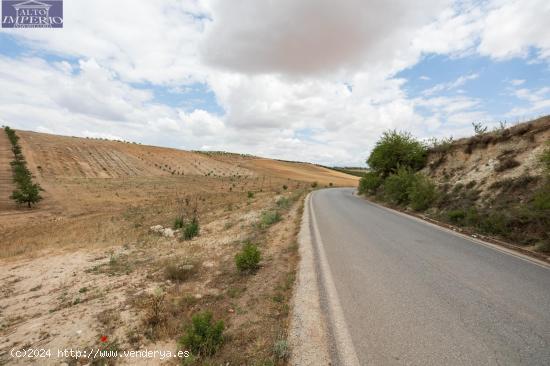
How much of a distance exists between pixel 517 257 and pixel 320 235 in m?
5.22

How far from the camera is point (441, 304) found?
173 inches

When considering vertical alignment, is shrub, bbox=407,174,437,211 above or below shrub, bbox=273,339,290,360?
above

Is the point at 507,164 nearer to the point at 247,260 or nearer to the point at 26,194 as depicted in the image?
the point at 247,260

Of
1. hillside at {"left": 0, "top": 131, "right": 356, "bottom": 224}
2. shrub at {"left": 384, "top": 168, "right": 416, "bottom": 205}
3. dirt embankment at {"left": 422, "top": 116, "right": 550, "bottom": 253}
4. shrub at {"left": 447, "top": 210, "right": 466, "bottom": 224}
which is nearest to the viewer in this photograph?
dirt embankment at {"left": 422, "top": 116, "right": 550, "bottom": 253}

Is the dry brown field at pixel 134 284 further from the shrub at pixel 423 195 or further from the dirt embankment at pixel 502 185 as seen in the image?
the shrub at pixel 423 195

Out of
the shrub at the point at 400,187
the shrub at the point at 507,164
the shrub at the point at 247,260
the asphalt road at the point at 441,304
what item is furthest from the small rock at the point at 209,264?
the shrub at the point at 400,187

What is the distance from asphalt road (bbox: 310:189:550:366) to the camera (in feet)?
10.6

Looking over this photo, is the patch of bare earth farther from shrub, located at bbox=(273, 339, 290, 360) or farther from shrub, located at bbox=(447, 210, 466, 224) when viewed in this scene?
shrub, located at bbox=(447, 210, 466, 224)

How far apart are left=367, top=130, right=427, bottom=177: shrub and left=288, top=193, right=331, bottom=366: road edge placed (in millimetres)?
22356

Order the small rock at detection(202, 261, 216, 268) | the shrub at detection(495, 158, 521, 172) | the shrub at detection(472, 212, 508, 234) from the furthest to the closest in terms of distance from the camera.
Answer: the shrub at detection(495, 158, 521, 172) → the shrub at detection(472, 212, 508, 234) → the small rock at detection(202, 261, 216, 268)

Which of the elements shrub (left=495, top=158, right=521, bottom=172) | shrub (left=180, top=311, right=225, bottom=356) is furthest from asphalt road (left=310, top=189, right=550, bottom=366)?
shrub (left=495, top=158, right=521, bottom=172)

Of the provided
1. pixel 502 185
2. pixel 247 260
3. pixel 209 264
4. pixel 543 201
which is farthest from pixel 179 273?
pixel 502 185

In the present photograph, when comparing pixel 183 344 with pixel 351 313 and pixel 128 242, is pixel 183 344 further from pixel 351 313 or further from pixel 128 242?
pixel 128 242

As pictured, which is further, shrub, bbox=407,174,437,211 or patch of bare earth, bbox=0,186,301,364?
shrub, bbox=407,174,437,211
